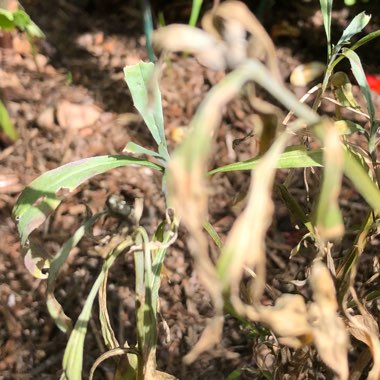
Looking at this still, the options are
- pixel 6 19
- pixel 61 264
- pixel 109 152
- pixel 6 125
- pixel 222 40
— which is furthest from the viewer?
pixel 109 152

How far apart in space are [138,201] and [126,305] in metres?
0.53

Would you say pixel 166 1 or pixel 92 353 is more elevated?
pixel 166 1

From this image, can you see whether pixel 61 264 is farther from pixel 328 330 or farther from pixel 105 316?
pixel 328 330

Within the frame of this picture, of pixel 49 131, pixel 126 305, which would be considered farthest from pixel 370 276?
pixel 49 131

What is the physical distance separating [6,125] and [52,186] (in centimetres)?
70

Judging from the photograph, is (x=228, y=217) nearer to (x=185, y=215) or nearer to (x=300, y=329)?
(x=300, y=329)

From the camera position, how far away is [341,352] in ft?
1.60

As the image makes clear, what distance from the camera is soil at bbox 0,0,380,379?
1182mm

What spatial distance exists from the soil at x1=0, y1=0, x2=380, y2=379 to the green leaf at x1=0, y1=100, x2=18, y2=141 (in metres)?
0.04

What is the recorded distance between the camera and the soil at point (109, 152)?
118 cm

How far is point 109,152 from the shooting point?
1520 mm

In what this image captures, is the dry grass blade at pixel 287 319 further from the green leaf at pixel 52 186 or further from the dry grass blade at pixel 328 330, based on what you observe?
the green leaf at pixel 52 186

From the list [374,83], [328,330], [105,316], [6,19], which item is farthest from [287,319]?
[374,83]

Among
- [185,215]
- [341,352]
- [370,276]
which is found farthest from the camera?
[370,276]
